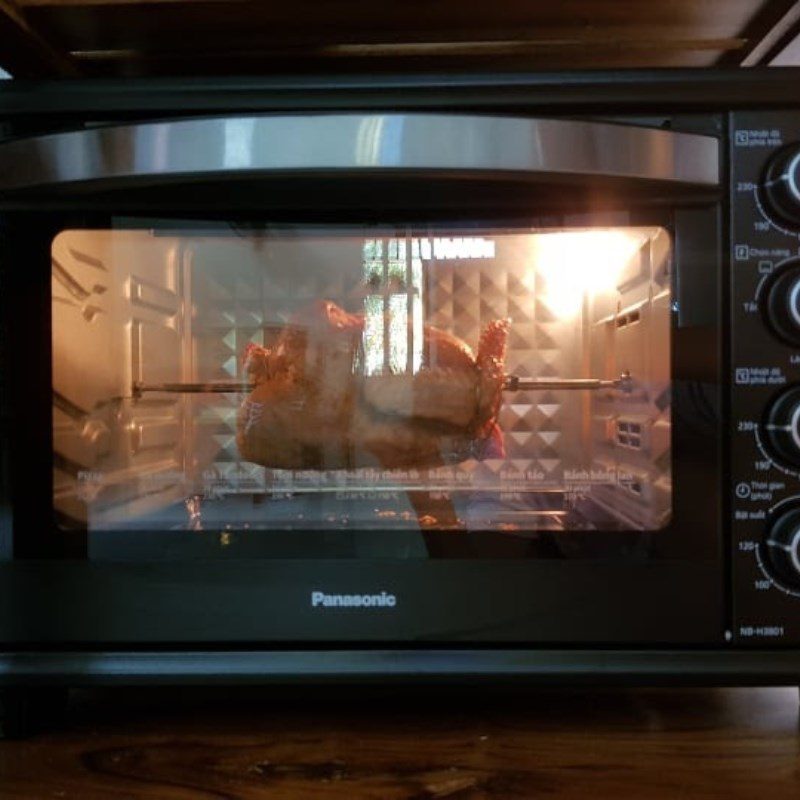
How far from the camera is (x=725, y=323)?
638 mm

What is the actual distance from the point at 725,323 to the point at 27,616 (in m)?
0.60

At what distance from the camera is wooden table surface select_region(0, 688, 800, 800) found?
22.0 inches

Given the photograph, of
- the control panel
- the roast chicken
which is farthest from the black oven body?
the roast chicken

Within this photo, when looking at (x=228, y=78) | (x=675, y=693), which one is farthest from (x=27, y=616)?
(x=675, y=693)

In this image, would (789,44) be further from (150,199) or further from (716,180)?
(150,199)

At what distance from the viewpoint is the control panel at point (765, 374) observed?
0.63 meters

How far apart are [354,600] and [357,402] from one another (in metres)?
0.18

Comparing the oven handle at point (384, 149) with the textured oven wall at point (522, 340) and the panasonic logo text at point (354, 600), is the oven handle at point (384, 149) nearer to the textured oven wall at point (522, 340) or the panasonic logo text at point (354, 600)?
the textured oven wall at point (522, 340)

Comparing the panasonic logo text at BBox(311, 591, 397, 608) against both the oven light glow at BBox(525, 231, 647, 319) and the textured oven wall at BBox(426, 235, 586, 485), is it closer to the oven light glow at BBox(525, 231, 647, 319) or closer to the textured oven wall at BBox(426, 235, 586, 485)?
the textured oven wall at BBox(426, 235, 586, 485)

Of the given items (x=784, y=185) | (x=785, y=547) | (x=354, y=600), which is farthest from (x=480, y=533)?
(x=784, y=185)

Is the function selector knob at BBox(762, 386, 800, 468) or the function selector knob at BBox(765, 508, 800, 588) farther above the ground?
the function selector knob at BBox(762, 386, 800, 468)

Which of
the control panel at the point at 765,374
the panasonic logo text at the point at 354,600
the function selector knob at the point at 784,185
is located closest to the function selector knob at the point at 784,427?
the control panel at the point at 765,374

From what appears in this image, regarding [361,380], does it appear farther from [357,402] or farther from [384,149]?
[384,149]

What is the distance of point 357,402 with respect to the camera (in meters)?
0.73
